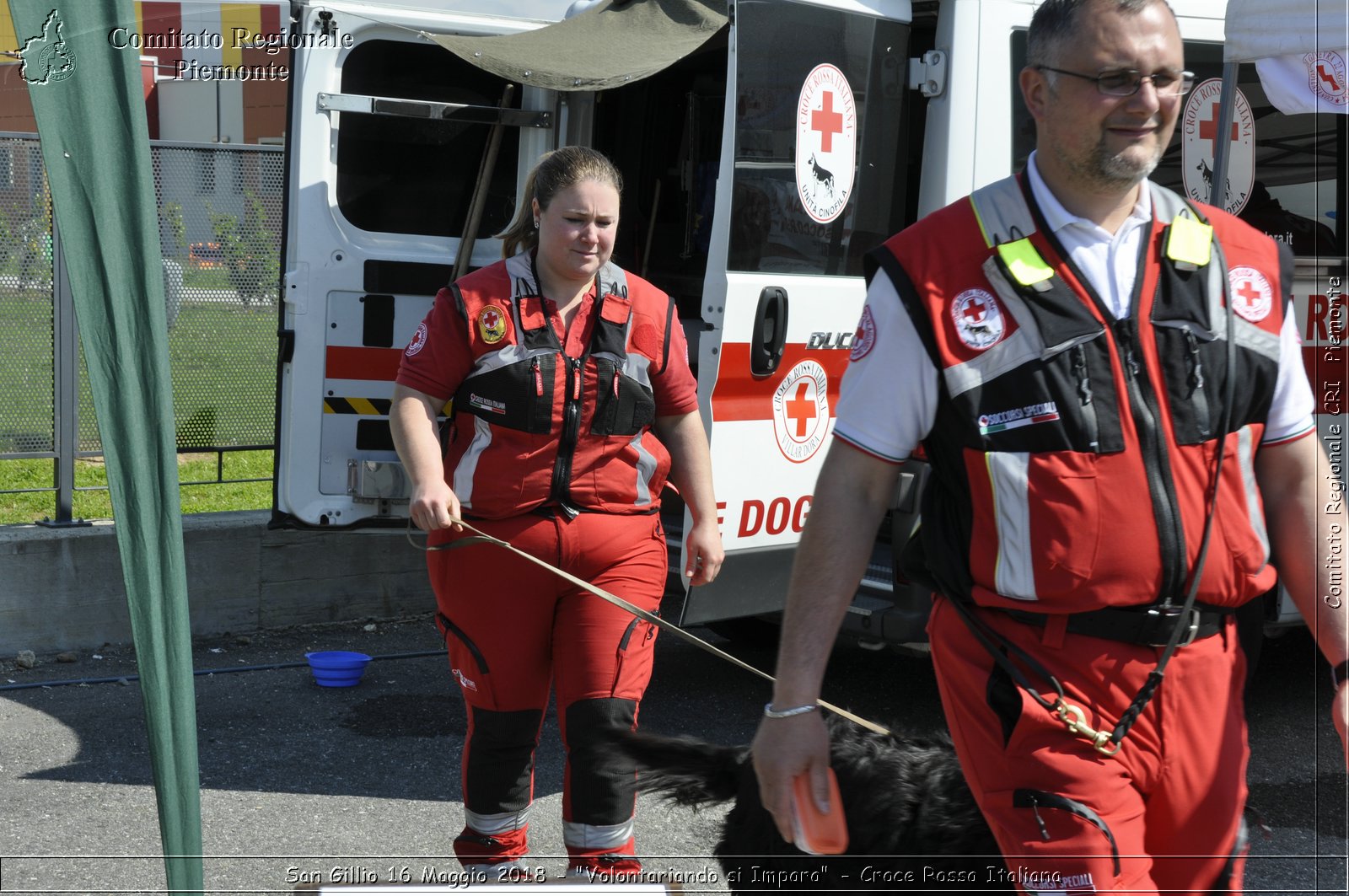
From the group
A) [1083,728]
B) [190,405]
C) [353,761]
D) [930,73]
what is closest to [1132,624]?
[1083,728]

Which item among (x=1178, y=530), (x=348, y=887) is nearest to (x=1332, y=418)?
(x=1178, y=530)

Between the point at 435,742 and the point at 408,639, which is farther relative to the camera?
the point at 408,639

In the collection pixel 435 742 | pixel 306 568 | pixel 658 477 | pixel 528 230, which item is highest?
pixel 528 230

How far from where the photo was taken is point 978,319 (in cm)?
214

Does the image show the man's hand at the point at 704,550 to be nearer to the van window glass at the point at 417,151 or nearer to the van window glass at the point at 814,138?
the van window glass at the point at 814,138

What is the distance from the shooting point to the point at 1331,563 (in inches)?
89.3

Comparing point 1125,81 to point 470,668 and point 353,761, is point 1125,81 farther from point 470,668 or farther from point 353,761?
point 353,761

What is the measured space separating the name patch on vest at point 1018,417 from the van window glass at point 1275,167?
12.2 feet

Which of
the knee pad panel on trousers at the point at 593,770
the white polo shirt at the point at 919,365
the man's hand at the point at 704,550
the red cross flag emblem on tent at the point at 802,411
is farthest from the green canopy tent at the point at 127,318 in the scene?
the red cross flag emblem on tent at the point at 802,411

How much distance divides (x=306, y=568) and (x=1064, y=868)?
17.6ft

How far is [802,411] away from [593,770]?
199cm

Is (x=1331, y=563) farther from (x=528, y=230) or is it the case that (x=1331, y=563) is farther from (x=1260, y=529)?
(x=528, y=230)

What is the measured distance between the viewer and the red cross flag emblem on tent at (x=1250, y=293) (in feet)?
7.23

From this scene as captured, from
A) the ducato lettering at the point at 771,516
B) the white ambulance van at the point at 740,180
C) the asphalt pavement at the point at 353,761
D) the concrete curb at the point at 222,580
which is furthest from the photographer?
the concrete curb at the point at 222,580
